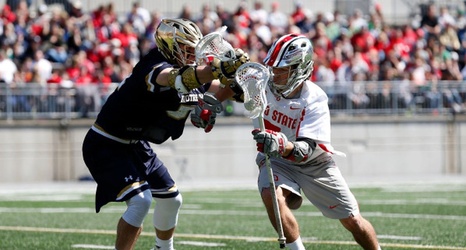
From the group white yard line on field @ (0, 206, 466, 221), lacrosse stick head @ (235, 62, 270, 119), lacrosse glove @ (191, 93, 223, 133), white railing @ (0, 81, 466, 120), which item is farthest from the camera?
white railing @ (0, 81, 466, 120)

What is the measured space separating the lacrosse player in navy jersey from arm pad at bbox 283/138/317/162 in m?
0.58

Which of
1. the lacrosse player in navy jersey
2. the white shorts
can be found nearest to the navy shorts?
the lacrosse player in navy jersey

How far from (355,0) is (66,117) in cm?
1065

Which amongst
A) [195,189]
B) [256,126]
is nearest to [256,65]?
[256,126]

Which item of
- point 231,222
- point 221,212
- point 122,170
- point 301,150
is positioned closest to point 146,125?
point 122,170

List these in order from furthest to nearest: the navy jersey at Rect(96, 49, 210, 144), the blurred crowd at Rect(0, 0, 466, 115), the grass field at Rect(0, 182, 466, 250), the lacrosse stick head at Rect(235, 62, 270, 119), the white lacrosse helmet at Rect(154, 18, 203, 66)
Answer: the blurred crowd at Rect(0, 0, 466, 115) < the grass field at Rect(0, 182, 466, 250) < the navy jersey at Rect(96, 49, 210, 144) < the white lacrosse helmet at Rect(154, 18, 203, 66) < the lacrosse stick head at Rect(235, 62, 270, 119)

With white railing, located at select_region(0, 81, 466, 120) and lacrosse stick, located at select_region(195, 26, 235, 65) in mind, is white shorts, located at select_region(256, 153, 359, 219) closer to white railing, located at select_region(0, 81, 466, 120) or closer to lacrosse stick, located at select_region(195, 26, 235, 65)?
lacrosse stick, located at select_region(195, 26, 235, 65)

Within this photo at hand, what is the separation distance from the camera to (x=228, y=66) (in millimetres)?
6672

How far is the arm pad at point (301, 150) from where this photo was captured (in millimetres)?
7129

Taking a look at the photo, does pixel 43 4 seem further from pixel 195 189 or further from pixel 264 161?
pixel 264 161

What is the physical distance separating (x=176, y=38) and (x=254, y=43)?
15335 mm

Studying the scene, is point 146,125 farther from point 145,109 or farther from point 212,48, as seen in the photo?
point 212,48

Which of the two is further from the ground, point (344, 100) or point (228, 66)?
point (228, 66)

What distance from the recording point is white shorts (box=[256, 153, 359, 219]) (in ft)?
24.8
